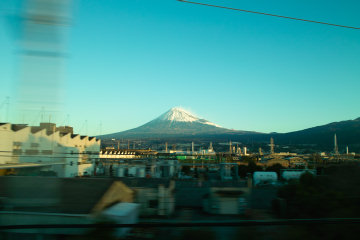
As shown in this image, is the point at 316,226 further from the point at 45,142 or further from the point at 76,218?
the point at 45,142

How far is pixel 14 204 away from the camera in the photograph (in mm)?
2459

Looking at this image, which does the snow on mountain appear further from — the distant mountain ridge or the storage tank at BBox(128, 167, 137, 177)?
the storage tank at BBox(128, 167, 137, 177)

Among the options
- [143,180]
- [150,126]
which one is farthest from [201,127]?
[143,180]

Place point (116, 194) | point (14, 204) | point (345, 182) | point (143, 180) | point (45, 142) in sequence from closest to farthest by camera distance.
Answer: point (14, 204), point (45, 142), point (116, 194), point (345, 182), point (143, 180)

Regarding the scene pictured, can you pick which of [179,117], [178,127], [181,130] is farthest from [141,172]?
[179,117]

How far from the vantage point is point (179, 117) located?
3457 inches

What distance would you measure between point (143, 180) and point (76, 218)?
2.41 meters

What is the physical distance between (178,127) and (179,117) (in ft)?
45.3

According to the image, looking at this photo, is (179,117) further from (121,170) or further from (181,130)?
(121,170)

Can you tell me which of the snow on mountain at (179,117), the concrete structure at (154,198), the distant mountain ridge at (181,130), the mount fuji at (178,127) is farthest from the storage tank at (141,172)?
the snow on mountain at (179,117)

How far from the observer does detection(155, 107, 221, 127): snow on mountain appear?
84750 millimetres

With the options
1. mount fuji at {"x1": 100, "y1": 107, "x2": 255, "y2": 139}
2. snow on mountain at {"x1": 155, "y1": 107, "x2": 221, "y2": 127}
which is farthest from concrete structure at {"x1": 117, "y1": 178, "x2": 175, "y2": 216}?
snow on mountain at {"x1": 155, "y1": 107, "x2": 221, "y2": 127}

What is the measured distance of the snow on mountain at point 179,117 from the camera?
84.8 m

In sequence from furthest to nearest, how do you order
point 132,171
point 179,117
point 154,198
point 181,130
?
point 179,117
point 181,130
point 132,171
point 154,198
